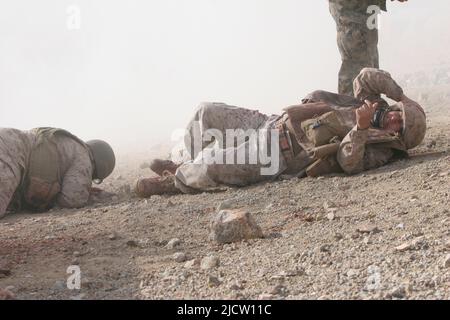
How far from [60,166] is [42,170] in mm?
260

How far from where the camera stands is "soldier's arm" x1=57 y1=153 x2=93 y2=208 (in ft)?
21.4

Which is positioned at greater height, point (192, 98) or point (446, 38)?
point (446, 38)

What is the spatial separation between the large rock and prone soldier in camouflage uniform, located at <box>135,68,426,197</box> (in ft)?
6.15

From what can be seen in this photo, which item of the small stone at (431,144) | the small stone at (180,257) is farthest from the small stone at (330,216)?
the small stone at (431,144)

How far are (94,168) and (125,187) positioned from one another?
0.38 metres

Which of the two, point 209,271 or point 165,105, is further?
point 165,105

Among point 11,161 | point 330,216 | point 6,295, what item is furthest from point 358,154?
point 6,295

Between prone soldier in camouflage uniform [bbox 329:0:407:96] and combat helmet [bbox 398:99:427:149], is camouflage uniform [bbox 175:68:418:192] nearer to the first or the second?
combat helmet [bbox 398:99:427:149]

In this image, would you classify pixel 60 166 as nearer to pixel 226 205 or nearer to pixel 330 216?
pixel 226 205

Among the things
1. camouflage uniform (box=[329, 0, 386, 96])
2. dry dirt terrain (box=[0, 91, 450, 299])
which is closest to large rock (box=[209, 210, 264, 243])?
dry dirt terrain (box=[0, 91, 450, 299])

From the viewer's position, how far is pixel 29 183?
640cm
